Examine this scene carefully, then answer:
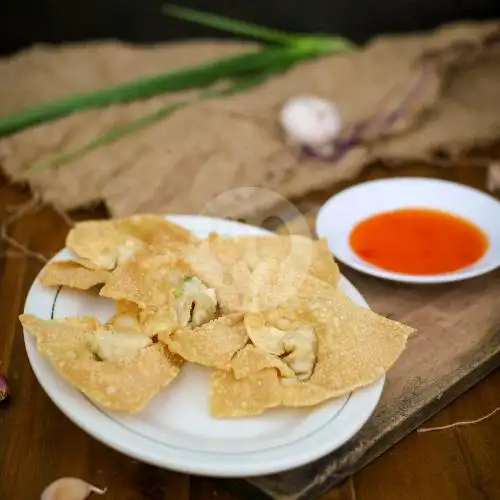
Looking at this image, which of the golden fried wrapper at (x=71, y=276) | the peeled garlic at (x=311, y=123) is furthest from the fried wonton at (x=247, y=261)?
the peeled garlic at (x=311, y=123)

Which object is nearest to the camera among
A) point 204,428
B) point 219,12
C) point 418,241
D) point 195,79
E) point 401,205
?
point 204,428

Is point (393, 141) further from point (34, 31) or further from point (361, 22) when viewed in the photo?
point (34, 31)

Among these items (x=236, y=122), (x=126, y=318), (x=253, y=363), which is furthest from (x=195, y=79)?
(x=253, y=363)

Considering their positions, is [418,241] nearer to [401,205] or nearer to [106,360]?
[401,205]

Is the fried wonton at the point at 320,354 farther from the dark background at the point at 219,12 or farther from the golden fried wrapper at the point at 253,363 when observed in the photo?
the dark background at the point at 219,12

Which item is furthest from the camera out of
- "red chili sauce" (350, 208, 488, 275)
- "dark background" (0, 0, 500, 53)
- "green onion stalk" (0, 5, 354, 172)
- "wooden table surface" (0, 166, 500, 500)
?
"dark background" (0, 0, 500, 53)

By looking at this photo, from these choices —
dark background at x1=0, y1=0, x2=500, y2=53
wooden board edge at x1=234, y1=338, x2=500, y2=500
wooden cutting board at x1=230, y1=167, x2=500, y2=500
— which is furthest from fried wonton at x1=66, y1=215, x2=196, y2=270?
dark background at x1=0, y1=0, x2=500, y2=53

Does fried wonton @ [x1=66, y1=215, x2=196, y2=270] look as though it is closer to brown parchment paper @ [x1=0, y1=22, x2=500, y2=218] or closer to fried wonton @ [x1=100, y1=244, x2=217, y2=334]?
fried wonton @ [x1=100, y1=244, x2=217, y2=334]
